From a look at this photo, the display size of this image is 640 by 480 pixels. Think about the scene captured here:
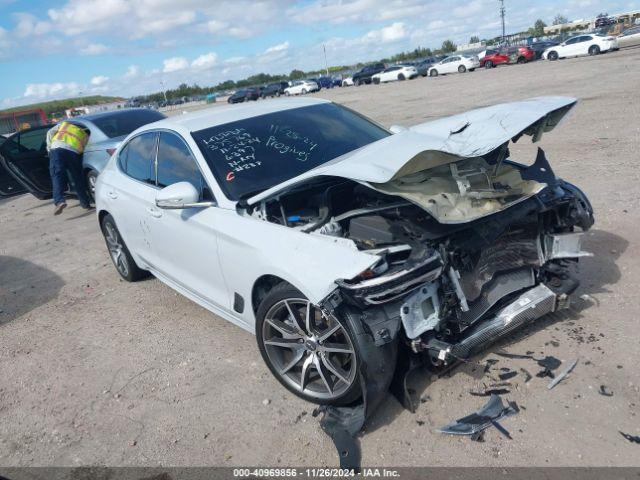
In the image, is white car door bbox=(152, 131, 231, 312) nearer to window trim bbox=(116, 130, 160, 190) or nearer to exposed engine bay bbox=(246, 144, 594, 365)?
window trim bbox=(116, 130, 160, 190)

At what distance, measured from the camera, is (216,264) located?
375 cm

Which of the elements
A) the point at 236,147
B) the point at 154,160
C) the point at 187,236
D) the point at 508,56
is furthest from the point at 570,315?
the point at 508,56

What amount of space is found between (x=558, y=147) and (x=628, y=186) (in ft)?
9.32

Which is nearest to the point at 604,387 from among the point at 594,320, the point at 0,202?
the point at 594,320

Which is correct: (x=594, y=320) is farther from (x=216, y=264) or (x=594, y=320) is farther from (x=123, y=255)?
(x=123, y=255)

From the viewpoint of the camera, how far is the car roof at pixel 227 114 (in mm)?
4343

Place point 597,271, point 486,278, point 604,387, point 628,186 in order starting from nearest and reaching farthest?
point 604,387
point 486,278
point 597,271
point 628,186

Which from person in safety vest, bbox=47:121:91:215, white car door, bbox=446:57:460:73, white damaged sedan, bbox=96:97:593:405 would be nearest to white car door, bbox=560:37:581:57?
white car door, bbox=446:57:460:73

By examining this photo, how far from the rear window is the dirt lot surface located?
4.25 m

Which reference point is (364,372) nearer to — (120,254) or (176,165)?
(176,165)

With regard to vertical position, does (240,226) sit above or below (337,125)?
below

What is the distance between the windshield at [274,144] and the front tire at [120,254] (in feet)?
6.61

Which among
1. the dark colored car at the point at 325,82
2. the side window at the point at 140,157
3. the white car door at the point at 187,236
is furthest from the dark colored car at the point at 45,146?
the dark colored car at the point at 325,82

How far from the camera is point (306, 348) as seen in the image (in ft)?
10.6
